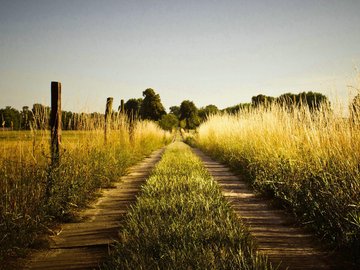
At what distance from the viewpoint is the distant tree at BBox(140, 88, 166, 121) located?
4369 cm

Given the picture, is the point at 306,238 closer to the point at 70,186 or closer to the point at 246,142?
the point at 70,186

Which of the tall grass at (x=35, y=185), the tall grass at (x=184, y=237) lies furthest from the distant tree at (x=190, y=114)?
the tall grass at (x=184, y=237)

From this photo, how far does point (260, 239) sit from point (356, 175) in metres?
1.21

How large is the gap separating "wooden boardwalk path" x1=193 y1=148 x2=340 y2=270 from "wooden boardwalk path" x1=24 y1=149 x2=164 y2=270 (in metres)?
1.38

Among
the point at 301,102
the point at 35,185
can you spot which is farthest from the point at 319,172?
the point at 35,185

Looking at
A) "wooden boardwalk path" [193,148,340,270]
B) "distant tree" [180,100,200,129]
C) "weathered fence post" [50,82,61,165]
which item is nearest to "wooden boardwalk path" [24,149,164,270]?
"weathered fence post" [50,82,61,165]

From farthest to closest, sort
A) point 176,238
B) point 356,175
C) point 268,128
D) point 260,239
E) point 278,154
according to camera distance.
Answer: point 268,128
point 278,154
point 356,175
point 260,239
point 176,238

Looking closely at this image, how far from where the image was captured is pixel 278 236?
283 cm

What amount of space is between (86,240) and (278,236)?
185 centimetres

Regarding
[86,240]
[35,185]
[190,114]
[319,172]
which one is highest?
[190,114]

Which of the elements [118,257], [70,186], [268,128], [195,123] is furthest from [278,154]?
[195,123]

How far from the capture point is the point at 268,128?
22.1 feet

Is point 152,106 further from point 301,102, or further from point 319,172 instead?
point 319,172

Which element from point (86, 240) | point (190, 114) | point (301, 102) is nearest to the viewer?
point (86, 240)
